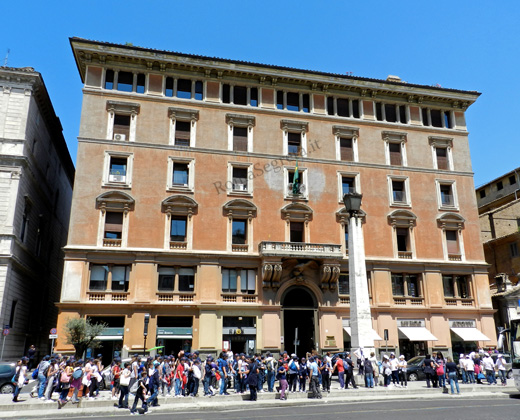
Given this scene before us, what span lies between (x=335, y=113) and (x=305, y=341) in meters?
19.6

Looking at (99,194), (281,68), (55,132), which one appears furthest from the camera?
(55,132)

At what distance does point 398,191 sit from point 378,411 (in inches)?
1052

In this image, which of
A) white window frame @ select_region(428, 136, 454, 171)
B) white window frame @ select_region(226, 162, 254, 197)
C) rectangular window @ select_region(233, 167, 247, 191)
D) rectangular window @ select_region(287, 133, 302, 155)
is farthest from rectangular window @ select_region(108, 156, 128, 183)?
white window frame @ select_region(428, 136, 454, 171)

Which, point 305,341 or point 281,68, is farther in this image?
point 281,68

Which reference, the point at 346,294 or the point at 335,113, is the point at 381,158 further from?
the point at 346,294

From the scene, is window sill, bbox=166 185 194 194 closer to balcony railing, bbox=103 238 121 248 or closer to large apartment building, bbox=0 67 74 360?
balcony railing, bbox=103 238 121 248

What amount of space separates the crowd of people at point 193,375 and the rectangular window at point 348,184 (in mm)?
17349

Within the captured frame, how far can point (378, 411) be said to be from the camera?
55.7ft

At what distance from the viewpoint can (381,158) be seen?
41.0 metres

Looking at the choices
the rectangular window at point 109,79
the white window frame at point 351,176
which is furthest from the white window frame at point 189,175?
the white window frame at point 351,176

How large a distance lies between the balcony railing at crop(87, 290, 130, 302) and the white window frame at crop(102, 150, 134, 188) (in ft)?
26.0

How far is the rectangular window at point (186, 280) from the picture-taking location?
3434cm

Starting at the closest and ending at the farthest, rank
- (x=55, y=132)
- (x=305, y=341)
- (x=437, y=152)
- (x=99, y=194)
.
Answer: (x=99, y=194) → (x=305, y=341) → (x=437, y=152) → (x=55, y=132)

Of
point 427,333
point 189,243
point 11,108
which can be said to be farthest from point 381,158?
point 11,108
